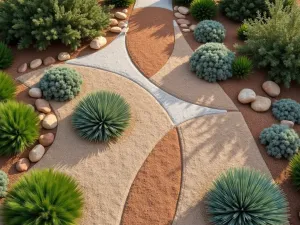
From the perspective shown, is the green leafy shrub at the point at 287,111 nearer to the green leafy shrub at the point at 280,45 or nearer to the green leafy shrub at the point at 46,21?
the green leafy shrub at the point at 280,45

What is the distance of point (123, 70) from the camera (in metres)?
8.04

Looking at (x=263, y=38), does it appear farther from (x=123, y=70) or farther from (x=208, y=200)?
(x=208, y=200)

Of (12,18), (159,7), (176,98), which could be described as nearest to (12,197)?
(176,98)

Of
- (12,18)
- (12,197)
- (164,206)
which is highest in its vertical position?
(12,18)

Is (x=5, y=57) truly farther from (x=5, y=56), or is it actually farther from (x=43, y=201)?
(x=43, y=201)

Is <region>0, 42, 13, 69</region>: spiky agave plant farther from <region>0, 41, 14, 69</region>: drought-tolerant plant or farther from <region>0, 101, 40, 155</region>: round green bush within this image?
<region>0, 101, 40, 155</region>: round green bush

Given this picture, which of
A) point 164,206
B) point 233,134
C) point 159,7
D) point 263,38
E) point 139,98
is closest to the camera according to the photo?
point 164,206

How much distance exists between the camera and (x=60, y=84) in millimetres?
7012

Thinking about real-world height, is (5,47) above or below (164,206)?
above

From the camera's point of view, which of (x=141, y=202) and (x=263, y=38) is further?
(x=263, y=38)

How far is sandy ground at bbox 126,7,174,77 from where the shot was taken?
8.25 m

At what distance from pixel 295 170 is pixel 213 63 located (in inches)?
122

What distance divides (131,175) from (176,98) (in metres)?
2.25

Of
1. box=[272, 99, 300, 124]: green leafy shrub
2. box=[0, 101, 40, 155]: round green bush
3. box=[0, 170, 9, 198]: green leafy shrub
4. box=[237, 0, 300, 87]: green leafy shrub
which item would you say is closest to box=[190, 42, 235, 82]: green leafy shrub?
box=[237, 0, 300, 87]: green leafy shrub
